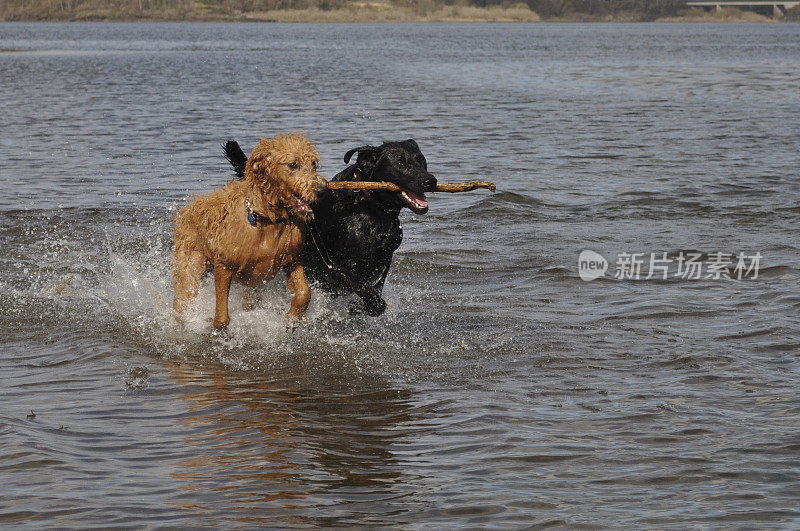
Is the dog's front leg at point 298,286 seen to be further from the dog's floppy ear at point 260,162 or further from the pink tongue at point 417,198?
the pink tongue at point 417,198

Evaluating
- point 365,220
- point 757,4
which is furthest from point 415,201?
point 757,4

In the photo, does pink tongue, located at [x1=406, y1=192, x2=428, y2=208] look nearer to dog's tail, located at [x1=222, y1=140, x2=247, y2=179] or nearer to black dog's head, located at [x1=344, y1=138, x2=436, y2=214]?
black dog's head, located at [x1=344, y1=138, x2=436, y2=214]

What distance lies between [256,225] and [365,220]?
1167 mm

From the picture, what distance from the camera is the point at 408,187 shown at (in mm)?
7723

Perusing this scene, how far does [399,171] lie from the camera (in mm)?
7820

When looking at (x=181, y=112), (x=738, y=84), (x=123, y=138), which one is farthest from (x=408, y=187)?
(x=738, y=84)

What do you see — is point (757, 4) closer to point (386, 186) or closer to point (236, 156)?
point (386, 186)

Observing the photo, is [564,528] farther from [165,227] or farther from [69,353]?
[165,227]

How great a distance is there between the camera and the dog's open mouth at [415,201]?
7.62 meters

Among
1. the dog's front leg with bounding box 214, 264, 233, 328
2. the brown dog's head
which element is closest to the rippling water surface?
the dog's front leg with bounding box 214, 264, 233, 328

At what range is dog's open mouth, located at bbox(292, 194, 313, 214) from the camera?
23.0ft

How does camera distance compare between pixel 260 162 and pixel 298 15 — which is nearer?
pixel 260 162

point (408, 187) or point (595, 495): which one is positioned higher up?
point (408, 187)

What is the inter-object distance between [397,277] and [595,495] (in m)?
5.73
